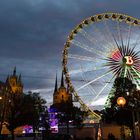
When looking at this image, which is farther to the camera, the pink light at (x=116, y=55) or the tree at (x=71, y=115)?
the tree at (x=71, y=115)

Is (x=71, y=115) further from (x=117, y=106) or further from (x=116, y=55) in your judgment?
(x=116, y=55)

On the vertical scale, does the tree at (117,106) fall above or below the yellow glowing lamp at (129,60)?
below

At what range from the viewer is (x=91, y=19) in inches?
1900

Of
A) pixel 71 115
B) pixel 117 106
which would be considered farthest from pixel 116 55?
pixel 71 115

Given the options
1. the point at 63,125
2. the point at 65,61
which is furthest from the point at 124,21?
the point at 63,125

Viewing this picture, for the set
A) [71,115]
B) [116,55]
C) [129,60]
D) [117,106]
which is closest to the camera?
[129,60]

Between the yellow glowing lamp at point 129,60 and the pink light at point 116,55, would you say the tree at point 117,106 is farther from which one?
the pink light at point 116,55

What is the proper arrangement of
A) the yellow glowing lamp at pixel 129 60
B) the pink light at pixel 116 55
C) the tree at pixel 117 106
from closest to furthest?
the yellow glowing lamp at pixel 129 60 → the pink light at pixel 116 55 → the tree at pixel 117 106

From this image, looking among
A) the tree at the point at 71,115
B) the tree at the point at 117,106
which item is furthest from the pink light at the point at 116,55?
the tree at the point at 71,115

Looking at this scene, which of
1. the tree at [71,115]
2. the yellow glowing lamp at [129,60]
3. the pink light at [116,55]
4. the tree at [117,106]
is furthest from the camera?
the tree at [71,115]

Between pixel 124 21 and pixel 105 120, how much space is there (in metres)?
15.6

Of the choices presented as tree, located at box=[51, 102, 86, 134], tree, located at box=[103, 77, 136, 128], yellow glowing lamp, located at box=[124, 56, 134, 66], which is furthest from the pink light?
tree, located at box=[51, 102, 86, 134]

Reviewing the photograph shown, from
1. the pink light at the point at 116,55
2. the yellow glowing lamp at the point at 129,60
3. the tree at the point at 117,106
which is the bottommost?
the tree at the point at 117,106

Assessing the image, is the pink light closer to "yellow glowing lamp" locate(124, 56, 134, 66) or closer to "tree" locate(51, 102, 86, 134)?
"yellow glowing lamp" locate(124, 56, 134, 66)
